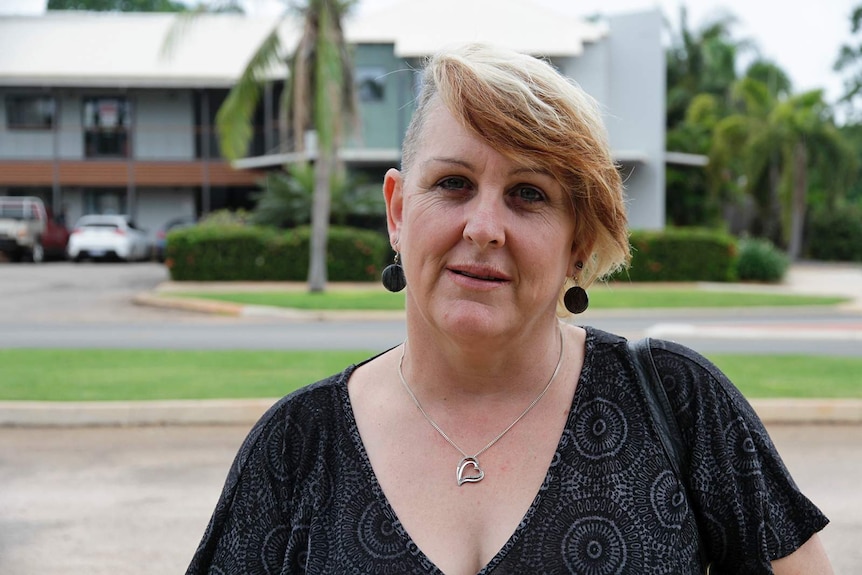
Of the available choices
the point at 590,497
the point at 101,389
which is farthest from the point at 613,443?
the point at 101,389

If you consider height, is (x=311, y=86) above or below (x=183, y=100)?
below

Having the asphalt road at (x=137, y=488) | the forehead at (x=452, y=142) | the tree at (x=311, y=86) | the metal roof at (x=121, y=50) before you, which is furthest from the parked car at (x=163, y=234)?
the forehead at (x=452, y=142)

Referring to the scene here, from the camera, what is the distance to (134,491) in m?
6.44

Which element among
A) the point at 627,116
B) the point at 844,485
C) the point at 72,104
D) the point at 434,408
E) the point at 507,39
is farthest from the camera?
the point at 72,104

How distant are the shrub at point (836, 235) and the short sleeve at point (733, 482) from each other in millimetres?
42110

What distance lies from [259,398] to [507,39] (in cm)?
2300

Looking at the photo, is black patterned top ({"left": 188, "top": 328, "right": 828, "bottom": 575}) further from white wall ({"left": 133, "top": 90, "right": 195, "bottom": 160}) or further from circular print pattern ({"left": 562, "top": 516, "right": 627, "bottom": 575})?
white wall ({"left": 133, "top": 90, "right": 195, "bottom": 160})

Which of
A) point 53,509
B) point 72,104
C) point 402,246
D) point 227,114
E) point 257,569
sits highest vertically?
point 72,104

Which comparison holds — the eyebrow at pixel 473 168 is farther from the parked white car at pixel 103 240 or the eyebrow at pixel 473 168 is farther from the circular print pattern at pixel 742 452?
the parked white car at pixel 103 240

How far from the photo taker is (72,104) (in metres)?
41.2

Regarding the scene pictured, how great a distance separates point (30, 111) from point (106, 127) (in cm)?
348

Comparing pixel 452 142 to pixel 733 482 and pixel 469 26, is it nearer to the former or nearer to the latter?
pixel 733 482

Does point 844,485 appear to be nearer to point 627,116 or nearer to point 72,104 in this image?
point 627,116

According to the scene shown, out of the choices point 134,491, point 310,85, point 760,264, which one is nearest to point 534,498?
point 134,491
